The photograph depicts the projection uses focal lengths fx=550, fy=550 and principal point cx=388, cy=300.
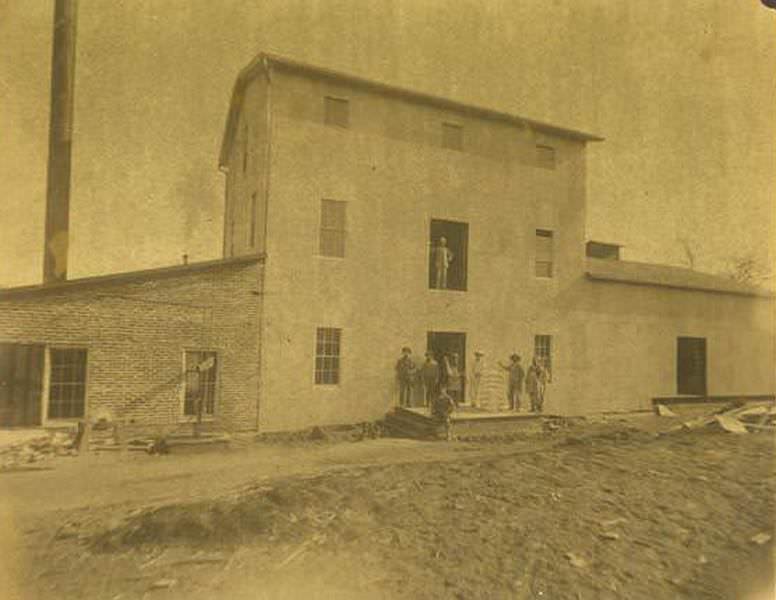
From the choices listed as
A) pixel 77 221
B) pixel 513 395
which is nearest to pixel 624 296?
pixel 513 395

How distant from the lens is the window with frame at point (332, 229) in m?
12.7

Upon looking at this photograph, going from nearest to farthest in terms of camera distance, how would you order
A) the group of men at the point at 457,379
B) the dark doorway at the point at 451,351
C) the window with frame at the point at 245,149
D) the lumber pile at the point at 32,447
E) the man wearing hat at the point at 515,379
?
the lumber pile at the point at 32,447, the group of men at the point at 457,379, the window with frame at the point at 245,149, the dark doorway at the point at 451,351, the man wearing hat at the point at 515,379

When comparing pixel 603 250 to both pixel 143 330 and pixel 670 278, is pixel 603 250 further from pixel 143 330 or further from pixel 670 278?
pixel 143 330

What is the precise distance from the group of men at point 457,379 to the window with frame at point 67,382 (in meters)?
6.57

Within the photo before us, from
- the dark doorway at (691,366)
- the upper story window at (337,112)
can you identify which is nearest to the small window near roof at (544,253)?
the dark doorway at (691,366)

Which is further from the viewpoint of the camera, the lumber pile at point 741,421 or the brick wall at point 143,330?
the lumber pile at point 741,421

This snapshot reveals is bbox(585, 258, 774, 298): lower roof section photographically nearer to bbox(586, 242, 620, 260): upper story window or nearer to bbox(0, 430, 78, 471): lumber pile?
bbox(586, 242, 620, 260): upper story window

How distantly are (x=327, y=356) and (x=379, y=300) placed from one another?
6.11 ft

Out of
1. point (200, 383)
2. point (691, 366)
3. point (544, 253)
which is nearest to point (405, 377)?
point (200, 383)

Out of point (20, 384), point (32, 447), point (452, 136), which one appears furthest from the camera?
point (452, 136)

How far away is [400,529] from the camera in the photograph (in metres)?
6.05

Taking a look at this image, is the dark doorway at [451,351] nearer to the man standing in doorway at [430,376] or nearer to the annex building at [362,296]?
the annex building at [362,296]

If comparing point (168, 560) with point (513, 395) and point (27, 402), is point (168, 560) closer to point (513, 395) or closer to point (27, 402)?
point (27, 402)

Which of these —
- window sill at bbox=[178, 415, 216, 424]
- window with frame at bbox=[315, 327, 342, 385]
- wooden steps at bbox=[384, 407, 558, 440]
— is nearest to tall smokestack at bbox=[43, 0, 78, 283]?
window sill at bbox=[178, 415, 216, 424]
